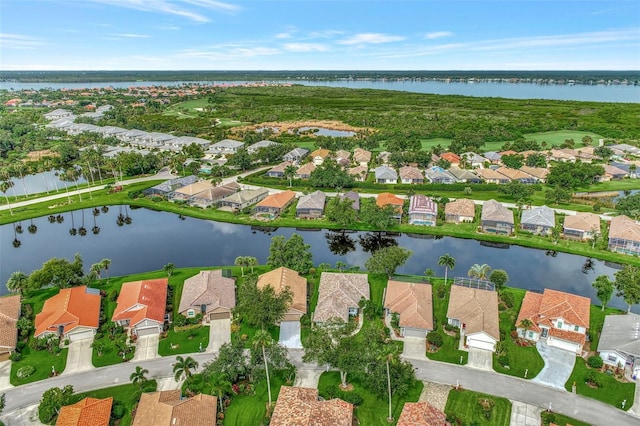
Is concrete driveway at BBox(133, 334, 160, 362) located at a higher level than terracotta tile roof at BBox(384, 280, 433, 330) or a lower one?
lower

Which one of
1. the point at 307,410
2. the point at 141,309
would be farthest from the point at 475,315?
the point at 141,309

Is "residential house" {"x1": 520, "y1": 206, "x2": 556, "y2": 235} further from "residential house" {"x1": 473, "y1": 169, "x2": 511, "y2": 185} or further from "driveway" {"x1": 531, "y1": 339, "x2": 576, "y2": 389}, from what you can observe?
"driveway" {"x1": 531, "y1": 339, "x2": 576, "y2": 389}

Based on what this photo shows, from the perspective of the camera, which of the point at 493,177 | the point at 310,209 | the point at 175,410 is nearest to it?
the point at 175,410

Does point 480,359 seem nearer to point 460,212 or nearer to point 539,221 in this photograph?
point 460,212

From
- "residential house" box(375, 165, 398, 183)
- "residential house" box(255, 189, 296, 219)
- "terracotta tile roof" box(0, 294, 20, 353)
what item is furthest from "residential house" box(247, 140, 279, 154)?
"terracotta tile roof" box(0, 294, 20, 353)

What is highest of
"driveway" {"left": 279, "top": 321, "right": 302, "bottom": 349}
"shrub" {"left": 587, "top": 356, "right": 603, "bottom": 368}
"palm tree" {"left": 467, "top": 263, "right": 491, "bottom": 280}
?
"palm tree" {"left": 467, "top": 263, "right": 491, "bottom": 280}

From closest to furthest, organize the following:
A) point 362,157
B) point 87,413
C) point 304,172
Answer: point 87,413 < point 304,172 < point 362,157
